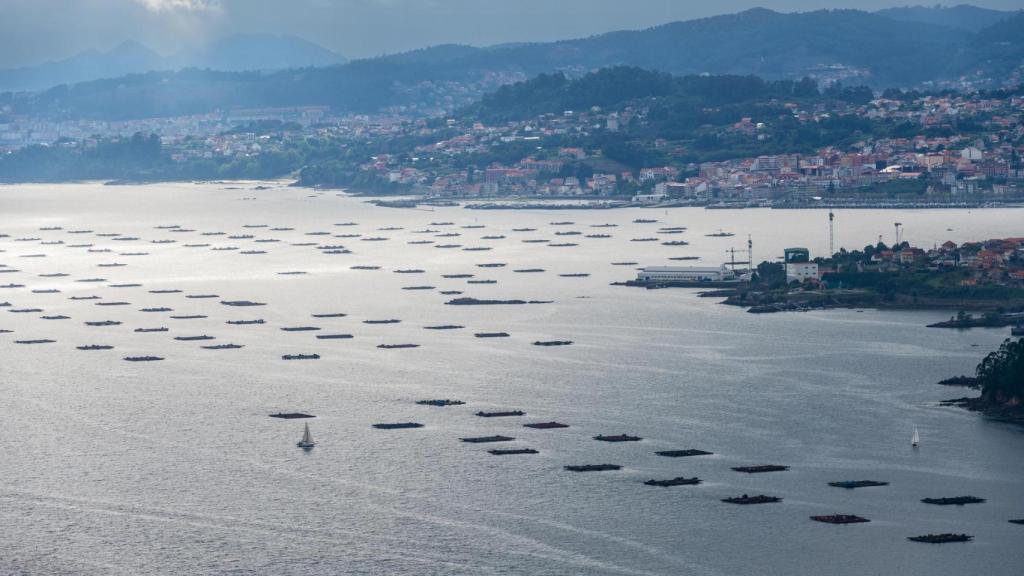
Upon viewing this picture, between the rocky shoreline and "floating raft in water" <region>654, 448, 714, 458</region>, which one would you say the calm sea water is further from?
the rocky shoreline

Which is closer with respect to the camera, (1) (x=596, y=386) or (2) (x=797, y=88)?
(1) (x=596, y=386)

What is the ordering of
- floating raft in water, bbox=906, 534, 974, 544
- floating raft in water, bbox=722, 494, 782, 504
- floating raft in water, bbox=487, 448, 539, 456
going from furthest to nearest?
floating raft in water, bbox=487, 448, 539, 456
floating raft in water, bbox=722, 494, 782, 504
floating raft in water, bbox=906, 534, 974, 544

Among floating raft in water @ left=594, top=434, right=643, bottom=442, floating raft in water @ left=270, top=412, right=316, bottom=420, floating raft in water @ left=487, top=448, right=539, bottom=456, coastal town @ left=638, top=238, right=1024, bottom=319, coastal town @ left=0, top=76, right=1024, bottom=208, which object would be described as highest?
coastal town @ left=0, top=76, right=1024, bottom=208

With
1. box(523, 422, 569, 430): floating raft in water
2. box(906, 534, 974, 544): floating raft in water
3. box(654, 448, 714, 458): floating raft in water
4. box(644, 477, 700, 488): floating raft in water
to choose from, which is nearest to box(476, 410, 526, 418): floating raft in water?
box(523, 422, 569, 430): floating raft in water

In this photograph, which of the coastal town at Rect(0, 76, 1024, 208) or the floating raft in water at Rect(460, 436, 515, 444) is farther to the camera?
the coastal town at Rect(0, 76, 1024, 208)

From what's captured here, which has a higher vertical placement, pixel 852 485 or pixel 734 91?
pixel 734 91

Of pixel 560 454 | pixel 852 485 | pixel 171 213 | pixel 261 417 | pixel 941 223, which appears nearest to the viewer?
pixel 852 485

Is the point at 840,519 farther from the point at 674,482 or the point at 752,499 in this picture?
the point at 674,482

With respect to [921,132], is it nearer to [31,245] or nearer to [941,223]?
[941,223]

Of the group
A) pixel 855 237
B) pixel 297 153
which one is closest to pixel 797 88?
pixel 297 153
